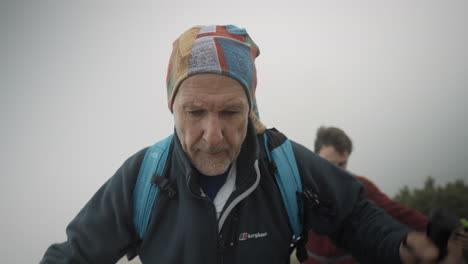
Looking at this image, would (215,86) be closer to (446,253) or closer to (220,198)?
(220,198)

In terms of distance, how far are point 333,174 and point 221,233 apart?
25.8 inches

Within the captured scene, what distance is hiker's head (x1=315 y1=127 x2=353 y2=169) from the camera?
2766mm

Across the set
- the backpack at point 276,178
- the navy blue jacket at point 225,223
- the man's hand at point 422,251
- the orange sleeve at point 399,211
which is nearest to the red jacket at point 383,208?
the orange sleeve at point 399,211

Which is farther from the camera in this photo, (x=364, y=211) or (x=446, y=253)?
(x=364, y=211)

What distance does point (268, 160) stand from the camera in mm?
1438

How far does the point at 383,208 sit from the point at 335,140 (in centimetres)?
82

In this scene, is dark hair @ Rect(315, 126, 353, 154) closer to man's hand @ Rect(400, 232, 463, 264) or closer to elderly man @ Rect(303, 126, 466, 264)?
elderly man @ Rect(303, 126, 466, 264)

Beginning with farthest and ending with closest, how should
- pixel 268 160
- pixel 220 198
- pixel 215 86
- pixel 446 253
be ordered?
pixel 268 160 → pixel 220 198 → pixel 215 86 → pixel 446 253

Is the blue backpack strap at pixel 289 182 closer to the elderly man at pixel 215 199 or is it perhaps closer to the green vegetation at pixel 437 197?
the elderly man at pixel 215 199

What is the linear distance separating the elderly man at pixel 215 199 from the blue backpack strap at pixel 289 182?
3 centimetres

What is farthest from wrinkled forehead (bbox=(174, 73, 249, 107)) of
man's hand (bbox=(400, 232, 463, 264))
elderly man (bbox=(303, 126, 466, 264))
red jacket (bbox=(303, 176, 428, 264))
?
red jacket (bbox=(303, 176, 428, 264))

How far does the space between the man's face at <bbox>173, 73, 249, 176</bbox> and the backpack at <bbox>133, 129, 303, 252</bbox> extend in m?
0.18

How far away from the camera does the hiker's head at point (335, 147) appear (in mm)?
2766

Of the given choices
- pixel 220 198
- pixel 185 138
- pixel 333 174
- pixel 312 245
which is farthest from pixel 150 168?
pixel 312 245
